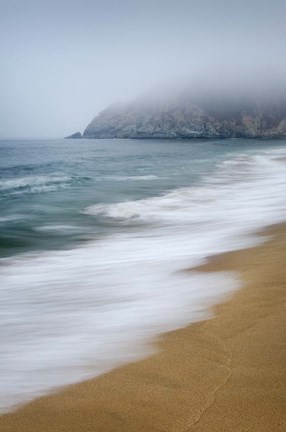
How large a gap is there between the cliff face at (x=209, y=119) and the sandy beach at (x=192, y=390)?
86686mm

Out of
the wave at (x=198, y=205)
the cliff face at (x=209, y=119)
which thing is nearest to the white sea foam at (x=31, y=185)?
the wave at (x=198, y=205)

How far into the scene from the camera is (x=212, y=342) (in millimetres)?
2248

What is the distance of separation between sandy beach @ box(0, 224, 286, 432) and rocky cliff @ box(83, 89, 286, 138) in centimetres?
8669

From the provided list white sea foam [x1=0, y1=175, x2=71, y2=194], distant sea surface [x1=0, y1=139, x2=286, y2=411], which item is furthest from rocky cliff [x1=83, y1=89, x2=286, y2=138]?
distant sea surface [x1=0, y1=139, x2=286, y2=411]

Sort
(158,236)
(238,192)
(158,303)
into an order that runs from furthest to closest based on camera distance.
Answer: (238,192) < (158,236) < (158,303)

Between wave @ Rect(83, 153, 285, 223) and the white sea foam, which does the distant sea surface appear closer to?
wave @ Rect(83, 153, 285, 223)

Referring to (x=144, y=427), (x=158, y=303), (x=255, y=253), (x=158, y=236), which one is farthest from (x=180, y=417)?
(x=158, y=236)

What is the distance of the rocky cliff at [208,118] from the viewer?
85.7 metres

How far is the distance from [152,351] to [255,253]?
8.53ft

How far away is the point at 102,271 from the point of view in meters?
4.64

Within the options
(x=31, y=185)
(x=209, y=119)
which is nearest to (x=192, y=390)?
(x=31, y=185)

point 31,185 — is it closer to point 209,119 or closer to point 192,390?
point 192,390

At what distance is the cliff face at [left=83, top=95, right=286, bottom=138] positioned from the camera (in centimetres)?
8569

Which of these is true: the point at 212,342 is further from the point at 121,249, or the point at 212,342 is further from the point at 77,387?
the point at 121,249
